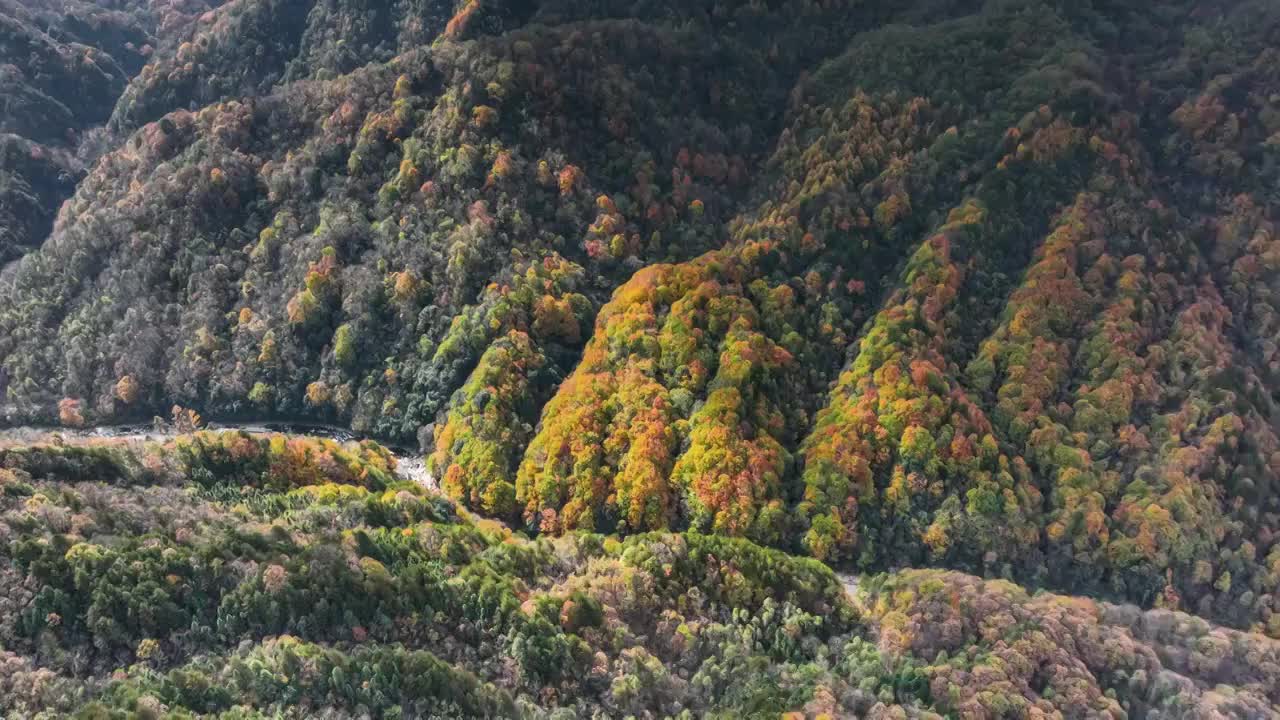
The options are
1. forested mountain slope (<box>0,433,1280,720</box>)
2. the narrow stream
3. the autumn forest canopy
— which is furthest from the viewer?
the narrow stream

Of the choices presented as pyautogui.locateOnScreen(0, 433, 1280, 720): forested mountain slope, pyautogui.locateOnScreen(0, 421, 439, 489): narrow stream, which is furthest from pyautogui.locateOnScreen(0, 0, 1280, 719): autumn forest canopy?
pyautogui.locateOnScreen(0, 421, 439, 489): narrow stream

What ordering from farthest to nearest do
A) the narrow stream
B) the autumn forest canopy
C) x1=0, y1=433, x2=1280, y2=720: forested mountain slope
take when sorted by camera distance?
the narrow stream → the autumn forest canopy → x1=0, y1=433, x2=1280, y2=720: forested mountain slope

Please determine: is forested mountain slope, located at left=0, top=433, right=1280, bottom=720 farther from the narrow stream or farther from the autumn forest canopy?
the narrow stream

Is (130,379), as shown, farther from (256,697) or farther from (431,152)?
(256,697)

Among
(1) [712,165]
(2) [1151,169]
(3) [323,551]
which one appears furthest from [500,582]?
(2) [1151,169]

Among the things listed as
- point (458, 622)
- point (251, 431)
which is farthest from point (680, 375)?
point (251, 431)

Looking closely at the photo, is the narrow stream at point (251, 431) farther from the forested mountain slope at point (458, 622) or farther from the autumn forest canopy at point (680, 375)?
the forested mountain slope at point (458, 622)

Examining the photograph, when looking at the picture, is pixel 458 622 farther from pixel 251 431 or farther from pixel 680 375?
pixel 251 431

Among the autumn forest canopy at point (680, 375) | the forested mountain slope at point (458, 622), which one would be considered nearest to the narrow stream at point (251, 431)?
the autumn forest canopy at point (680, 375)
